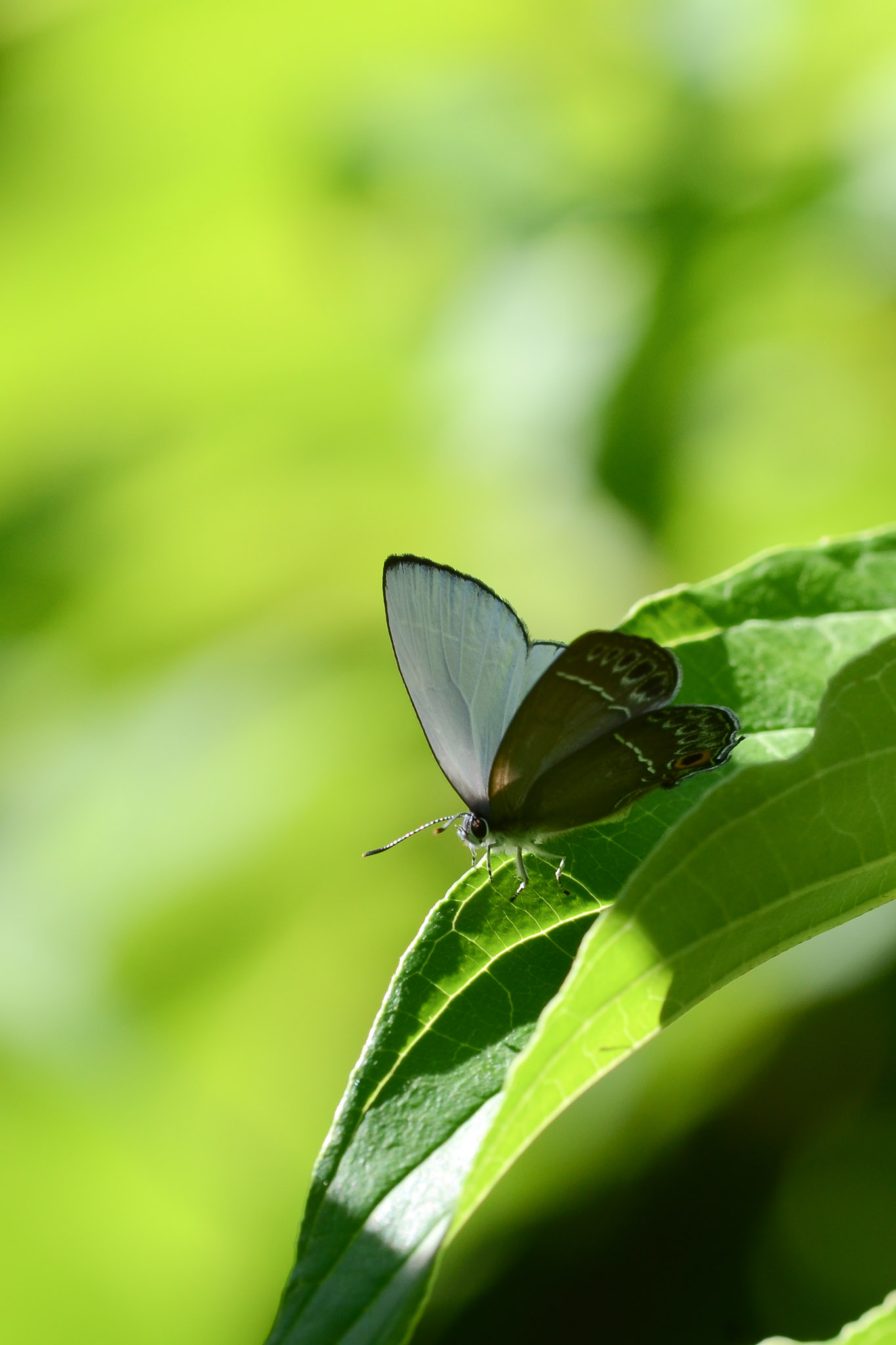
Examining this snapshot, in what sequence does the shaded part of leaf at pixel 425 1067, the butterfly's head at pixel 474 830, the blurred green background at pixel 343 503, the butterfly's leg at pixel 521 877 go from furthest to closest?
the blurred green background at pixel 343 503
the butterfly's head at pixel 474 830
the butterfly's leg at pixel 521 877
the shaded part of leaf at pixel 425 1067

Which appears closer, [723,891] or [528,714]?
[723,891]

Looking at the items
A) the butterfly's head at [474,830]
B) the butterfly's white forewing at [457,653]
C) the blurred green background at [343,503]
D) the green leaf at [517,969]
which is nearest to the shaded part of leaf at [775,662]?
the green leaf at [517,969]

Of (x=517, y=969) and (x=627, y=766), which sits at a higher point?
(x=517, y=969)

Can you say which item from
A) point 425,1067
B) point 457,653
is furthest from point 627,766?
point 425,1067

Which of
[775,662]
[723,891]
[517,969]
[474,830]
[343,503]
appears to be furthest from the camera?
[343,503]

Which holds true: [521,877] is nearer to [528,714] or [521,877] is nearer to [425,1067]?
[425,1067]

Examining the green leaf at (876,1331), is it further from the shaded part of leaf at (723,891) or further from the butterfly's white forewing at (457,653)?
the butterfly's white forewing at (457,653)

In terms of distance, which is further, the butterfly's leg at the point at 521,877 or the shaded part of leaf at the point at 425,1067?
the butterfly's leg at the point at 521,877

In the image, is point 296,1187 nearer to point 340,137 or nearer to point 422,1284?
point 422,1284
